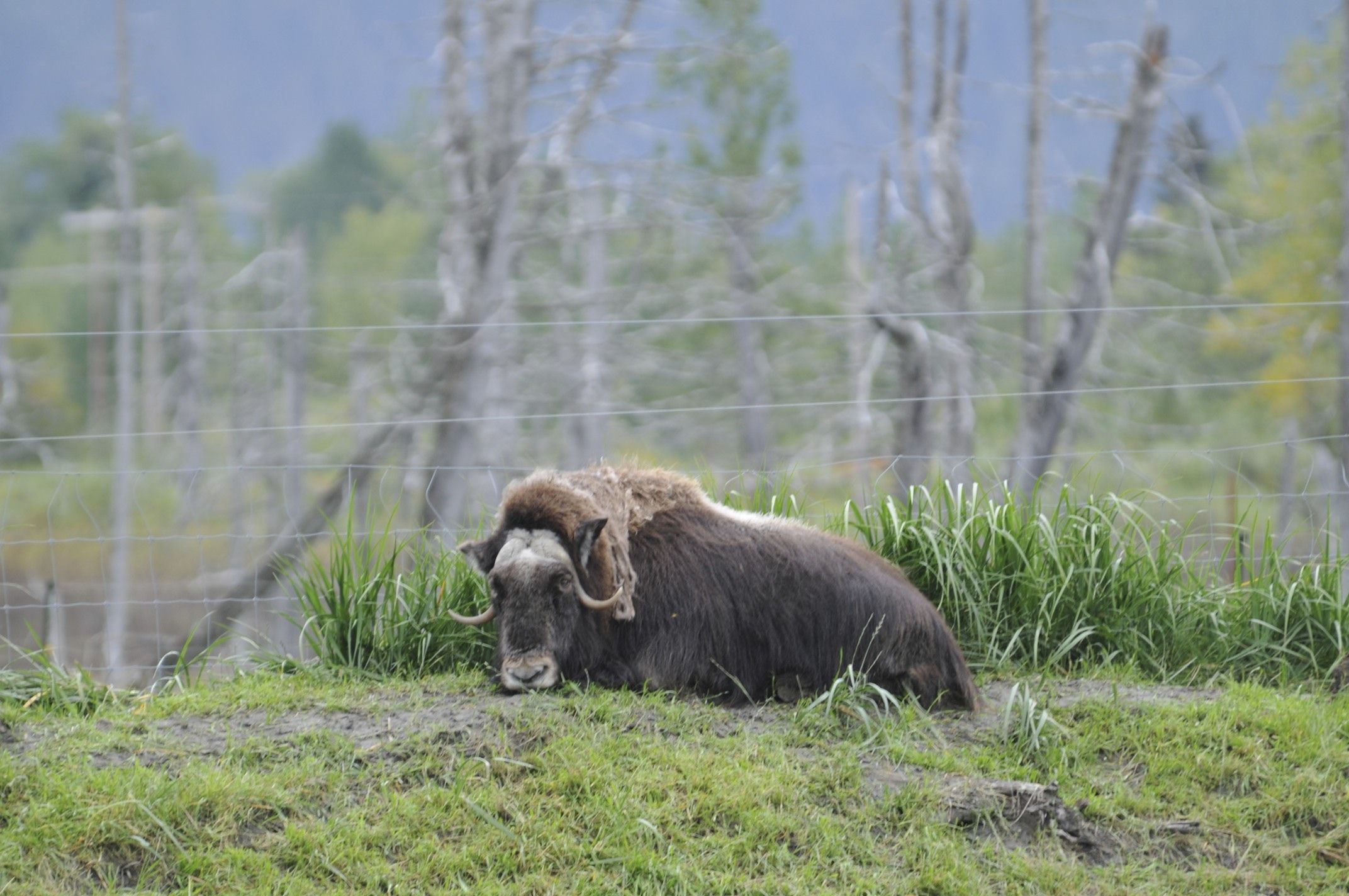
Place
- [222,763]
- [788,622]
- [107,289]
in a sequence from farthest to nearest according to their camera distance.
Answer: [107,289] → [788,622] → [222,763]

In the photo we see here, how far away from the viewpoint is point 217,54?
32.2 m

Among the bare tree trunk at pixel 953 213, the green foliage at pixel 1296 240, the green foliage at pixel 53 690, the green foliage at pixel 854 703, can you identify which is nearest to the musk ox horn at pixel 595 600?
the green foliage at pixel 854 703

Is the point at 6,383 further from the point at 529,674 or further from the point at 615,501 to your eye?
the point at 529,674

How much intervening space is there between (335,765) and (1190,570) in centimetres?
350

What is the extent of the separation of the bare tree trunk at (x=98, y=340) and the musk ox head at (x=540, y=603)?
23116 mm

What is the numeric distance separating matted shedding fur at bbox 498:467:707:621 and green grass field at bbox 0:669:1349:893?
1.35 feet

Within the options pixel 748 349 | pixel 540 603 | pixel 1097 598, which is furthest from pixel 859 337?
pixel 540 603

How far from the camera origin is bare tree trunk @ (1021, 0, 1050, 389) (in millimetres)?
14352

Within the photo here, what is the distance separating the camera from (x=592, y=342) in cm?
1628

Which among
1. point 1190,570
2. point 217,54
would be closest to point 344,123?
point 217,54

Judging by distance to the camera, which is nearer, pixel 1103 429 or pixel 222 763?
pixel 222 763

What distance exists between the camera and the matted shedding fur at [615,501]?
4340 millimetres

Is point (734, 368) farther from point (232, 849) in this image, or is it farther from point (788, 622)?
point (232, 849)

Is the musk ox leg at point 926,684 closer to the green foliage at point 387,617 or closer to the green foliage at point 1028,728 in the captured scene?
the green foliage at point 1028,728
